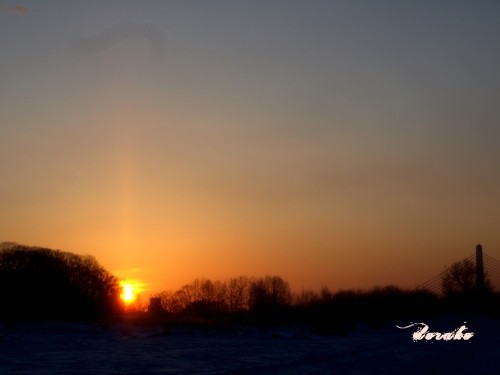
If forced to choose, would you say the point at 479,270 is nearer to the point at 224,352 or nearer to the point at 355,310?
the point at 355,310

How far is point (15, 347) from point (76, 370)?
6256mm

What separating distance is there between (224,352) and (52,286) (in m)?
25.0

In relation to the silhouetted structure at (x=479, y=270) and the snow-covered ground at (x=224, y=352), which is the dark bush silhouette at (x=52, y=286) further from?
the silhouetted structure at (x=479, y=270)

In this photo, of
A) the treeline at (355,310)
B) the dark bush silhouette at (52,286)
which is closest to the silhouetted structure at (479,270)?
the treeline at (355,310)

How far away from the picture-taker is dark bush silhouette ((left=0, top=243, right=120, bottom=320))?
133 feet

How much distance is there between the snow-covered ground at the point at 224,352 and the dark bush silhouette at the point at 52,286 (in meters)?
9.39

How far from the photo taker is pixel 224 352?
2359cm

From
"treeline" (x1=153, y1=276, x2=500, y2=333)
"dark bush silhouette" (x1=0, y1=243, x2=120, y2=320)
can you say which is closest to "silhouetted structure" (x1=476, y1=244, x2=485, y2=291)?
"treeline" (x1=153, y1=276, x2=500, y2=333)

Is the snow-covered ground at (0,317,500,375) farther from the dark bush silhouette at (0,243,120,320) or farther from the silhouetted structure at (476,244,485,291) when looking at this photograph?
the silhouetted structure at (476,244,485,291)

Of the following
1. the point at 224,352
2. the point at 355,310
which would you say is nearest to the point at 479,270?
the point at 355,310

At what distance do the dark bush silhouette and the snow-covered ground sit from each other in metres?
9.39

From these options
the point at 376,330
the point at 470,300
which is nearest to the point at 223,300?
the point at 470,300

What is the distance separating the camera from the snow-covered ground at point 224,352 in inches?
758

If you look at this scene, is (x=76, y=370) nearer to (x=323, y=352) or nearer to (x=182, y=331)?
(x=323, y=352)
